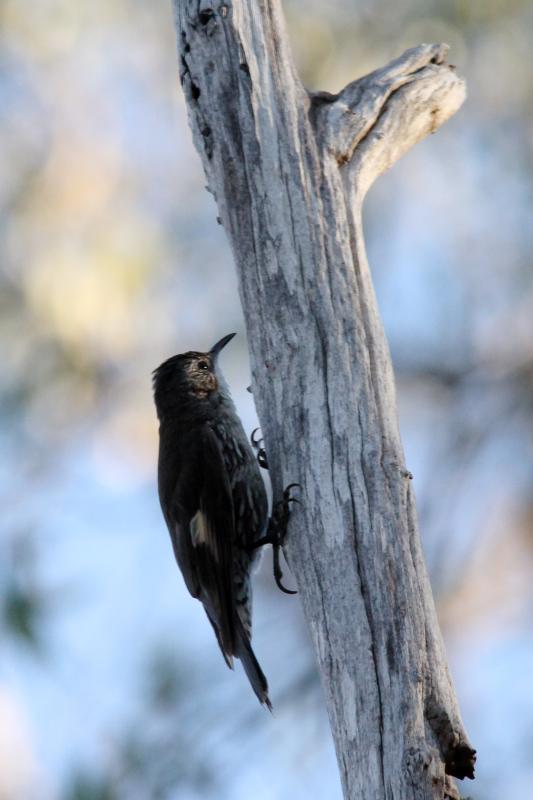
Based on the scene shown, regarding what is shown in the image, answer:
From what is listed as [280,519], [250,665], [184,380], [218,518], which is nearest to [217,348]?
[184,380]

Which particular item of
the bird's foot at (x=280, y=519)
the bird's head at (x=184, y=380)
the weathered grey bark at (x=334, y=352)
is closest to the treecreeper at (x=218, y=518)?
the bird's head at (x=184, y=380)

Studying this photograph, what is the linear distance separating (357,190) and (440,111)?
413 mm

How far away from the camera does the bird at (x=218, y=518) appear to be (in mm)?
3771

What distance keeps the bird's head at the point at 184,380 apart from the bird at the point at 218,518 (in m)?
0.12

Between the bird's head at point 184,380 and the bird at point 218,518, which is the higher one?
the bird's head at point 184,380

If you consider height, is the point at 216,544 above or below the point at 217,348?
below

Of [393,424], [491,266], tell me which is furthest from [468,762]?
[491,266]

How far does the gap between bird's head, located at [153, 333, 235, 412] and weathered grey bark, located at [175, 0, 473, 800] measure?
41.3 inches

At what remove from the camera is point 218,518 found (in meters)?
3.79

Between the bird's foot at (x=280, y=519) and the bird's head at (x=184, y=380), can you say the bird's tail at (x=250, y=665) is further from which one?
the bird's head at (x=184, y=380)

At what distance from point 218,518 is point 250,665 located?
0.48 meters

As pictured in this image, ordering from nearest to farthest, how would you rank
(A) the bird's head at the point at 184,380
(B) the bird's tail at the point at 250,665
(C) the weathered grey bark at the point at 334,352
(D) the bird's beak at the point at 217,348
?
(C) the weathered grey bark at the point at 334,352 < (B) the bird's tail at the point at 250,665 < (A) the bird's head at the point at 184,380 < (D) the bird's beak at the point at 217,348

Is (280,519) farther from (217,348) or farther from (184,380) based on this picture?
(217,348)

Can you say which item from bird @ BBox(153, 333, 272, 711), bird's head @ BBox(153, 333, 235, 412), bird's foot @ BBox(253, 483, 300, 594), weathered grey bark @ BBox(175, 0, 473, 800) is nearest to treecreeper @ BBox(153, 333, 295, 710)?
bird @ BBox(153, 333, 272, 711)
